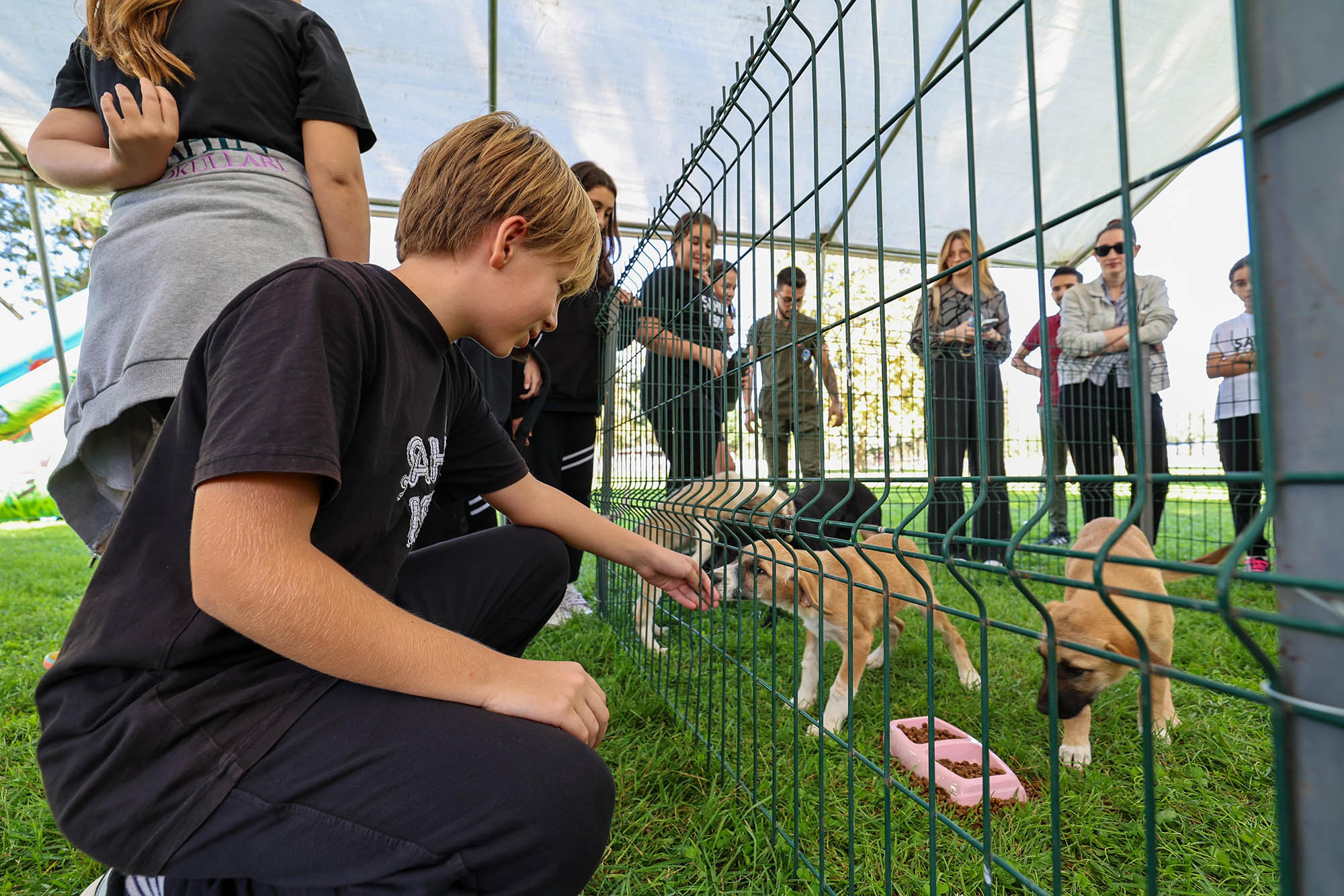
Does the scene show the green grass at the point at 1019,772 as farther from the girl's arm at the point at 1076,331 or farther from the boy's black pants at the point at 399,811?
the girl's arm at the point at 1076,331

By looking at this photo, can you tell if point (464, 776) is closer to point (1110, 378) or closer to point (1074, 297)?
point (1074, 297)

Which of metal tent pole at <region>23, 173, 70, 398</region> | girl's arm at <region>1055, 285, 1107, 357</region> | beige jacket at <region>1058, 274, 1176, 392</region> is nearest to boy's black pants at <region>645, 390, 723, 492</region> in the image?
beige jacket at <region>1058, 274, 1176, 392</region>

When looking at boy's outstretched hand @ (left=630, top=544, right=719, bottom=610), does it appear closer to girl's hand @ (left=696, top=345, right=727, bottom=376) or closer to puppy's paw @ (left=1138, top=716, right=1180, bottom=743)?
girl's hand @ (left=696, top=345, right=727, bottom=376)

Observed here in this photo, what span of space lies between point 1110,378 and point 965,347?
3.79ft

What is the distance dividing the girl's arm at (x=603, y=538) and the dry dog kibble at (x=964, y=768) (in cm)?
82

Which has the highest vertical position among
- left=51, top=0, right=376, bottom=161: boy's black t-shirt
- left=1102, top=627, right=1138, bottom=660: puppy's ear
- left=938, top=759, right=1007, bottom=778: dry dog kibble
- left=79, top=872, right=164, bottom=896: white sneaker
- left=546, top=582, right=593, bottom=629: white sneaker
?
left=51, top=0, right=376, bottom=161: boy's black t-shirt

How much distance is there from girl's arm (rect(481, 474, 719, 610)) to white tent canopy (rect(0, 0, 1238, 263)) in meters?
2.78

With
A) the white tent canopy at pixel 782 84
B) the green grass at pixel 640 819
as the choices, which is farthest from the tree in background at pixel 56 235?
the green grass at pixel 640 819

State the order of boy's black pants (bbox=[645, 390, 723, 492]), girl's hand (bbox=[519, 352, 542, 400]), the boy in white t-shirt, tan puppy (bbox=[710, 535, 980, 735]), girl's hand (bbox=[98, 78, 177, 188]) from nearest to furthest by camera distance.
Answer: girl's hand (bbox=[98, 78, 177, 188]), boy's black pants (bbox=[645, 390, 723, 492]), tan puppy (bbox=[710, 535, 980, 735]), girl's hand (bbox=[519, 352, 542, 400]), the boy in white t-shirt

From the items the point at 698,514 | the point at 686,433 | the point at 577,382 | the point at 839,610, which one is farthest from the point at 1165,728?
the point at 577,382

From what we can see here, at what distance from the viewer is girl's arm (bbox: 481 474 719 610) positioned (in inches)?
66.6

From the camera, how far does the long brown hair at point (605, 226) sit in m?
3.11

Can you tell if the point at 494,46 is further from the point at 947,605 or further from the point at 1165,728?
the point at 1165,728

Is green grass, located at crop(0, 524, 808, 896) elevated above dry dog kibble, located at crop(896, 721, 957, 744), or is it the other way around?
dry dog kibble, located at crop(896, 721, 957, 744)
